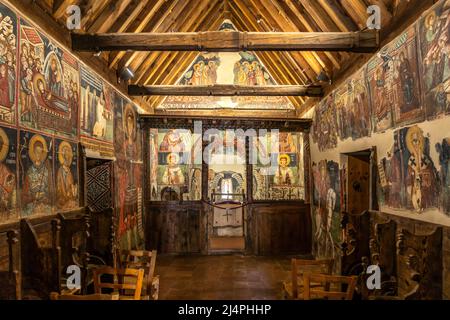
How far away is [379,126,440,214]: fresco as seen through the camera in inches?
169

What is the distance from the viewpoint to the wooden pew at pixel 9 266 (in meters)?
3.45

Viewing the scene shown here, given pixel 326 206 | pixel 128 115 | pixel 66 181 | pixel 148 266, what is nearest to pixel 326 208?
pixel 326 206

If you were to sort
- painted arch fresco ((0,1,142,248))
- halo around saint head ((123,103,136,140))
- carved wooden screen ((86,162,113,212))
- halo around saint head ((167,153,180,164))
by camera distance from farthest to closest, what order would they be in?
halo around saint head ((167,153,180,164)) < halo around saint head ((123,103,136,140)) < carved wooden screen ((86,162,113,212)) < painted arch fresco ((0,1,142,248))

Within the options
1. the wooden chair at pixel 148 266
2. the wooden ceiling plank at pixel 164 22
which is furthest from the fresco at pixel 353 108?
the wooden chair at pixel 148 266

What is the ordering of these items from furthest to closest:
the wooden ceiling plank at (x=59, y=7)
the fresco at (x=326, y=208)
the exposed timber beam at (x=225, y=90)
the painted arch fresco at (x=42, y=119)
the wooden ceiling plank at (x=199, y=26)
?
the wooden ceiling plank at (x=199, y=26) < the exposed timber beam at (x=225, y=90) < the fresco at (x=326, y=208) < the wooden ceiling plank at (x=59, y=7) < the painted arch fresco at (x=42, y=119)

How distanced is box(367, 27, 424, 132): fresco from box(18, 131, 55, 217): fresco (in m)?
4.70

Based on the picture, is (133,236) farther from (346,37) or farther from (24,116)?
(346,37)

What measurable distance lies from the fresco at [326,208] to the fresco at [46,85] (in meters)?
5.34

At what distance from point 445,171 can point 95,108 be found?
18.4 feet

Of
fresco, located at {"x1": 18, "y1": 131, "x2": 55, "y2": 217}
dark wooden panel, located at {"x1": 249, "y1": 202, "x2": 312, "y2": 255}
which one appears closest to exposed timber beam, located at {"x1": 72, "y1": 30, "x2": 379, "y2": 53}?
fresco, located at {"x1": 18, "y1": 131, "x2": 55, "y2": 217}

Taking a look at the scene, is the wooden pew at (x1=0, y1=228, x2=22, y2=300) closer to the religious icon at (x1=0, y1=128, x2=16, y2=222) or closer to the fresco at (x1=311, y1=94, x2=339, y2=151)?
the religious icon at (x1=0, y1=128, x2=16, y2=222)

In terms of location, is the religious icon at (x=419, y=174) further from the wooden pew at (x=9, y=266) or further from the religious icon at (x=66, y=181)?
the religious icon at (x=66, y=181)

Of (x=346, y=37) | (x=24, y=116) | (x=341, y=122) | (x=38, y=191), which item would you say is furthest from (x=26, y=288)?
(x=341, y=122)
